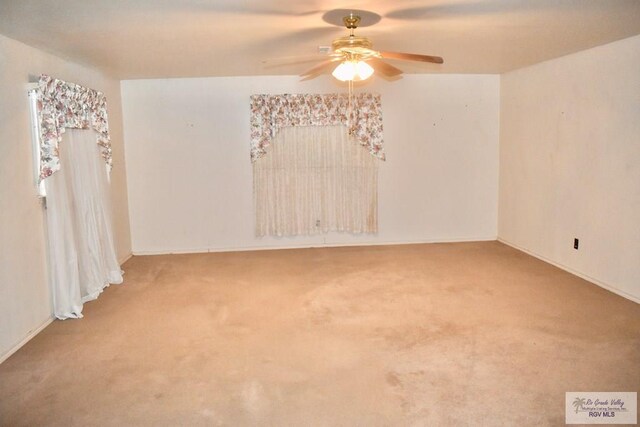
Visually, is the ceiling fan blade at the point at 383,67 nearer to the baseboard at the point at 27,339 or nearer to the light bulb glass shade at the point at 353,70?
the light bulb glass shade at the point at 353,70

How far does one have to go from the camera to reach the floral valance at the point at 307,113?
5953mm

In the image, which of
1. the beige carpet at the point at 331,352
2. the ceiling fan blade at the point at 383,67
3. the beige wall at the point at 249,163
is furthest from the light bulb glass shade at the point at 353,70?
the beige wall at the point at 249,163

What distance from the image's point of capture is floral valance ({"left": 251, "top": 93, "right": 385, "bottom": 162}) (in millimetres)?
5953

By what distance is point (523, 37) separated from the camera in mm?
3992

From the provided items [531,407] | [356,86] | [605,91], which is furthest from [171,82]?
[531,407]

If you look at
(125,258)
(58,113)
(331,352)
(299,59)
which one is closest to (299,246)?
(125,258)

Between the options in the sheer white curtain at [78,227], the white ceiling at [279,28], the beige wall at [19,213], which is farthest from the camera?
the sheer white curtain at [78,227]

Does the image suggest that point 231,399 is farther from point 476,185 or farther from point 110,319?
point 476,185

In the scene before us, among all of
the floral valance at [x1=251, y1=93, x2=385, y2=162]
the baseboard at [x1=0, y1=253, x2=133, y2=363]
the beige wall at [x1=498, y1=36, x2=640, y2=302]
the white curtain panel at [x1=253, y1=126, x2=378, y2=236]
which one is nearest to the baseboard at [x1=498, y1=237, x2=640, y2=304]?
the beige wall at [x1=498, y1=36, x2=640, y2=302]

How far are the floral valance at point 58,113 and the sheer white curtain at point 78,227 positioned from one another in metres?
0.10

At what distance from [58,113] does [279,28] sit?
76.4 inches

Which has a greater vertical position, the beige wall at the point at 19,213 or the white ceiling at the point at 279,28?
the white ceiling at the point at 279,28

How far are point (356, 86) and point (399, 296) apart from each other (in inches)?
114

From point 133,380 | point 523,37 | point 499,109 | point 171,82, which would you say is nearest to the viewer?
point 133,380
